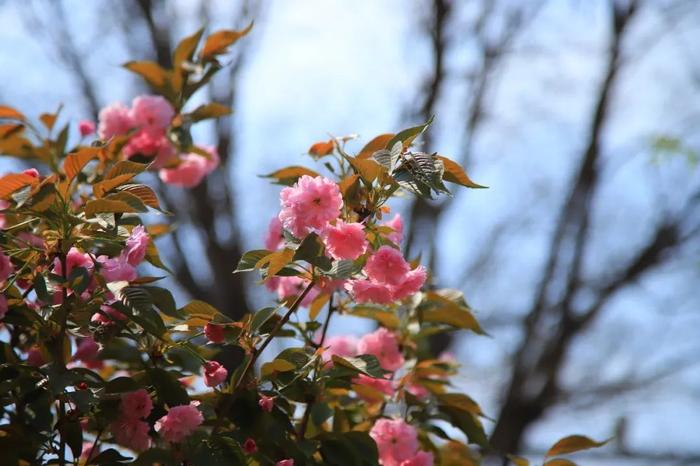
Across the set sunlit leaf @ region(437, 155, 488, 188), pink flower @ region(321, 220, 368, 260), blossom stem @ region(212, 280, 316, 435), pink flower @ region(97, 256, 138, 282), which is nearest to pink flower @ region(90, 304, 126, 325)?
pink flower @ region(97, 256, 138, 282)

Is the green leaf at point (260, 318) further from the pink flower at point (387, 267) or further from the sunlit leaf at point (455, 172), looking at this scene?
the sunlit leaf at point (455, 172)

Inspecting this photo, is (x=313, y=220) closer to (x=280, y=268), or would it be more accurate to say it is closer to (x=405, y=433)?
(x=280, y=268)

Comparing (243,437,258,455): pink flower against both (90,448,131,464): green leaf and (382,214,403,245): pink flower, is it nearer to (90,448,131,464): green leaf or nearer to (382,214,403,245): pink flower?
(90,448,131,464): green leaf

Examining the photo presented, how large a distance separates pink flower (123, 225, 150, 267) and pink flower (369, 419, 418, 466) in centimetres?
35

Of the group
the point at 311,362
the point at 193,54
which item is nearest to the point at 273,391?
the point at 311,362

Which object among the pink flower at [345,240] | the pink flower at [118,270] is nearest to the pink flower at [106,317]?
the pink flower at [118,270]

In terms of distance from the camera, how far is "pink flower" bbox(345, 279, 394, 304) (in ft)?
2.78

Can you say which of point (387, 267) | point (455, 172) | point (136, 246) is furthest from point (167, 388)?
point (455, 172)

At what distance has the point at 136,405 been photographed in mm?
855

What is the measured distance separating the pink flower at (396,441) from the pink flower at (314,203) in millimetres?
316

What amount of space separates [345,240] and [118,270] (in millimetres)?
250

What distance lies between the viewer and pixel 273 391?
0.85m

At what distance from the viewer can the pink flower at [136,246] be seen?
87 cm

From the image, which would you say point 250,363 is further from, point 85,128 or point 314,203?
point 85,128
